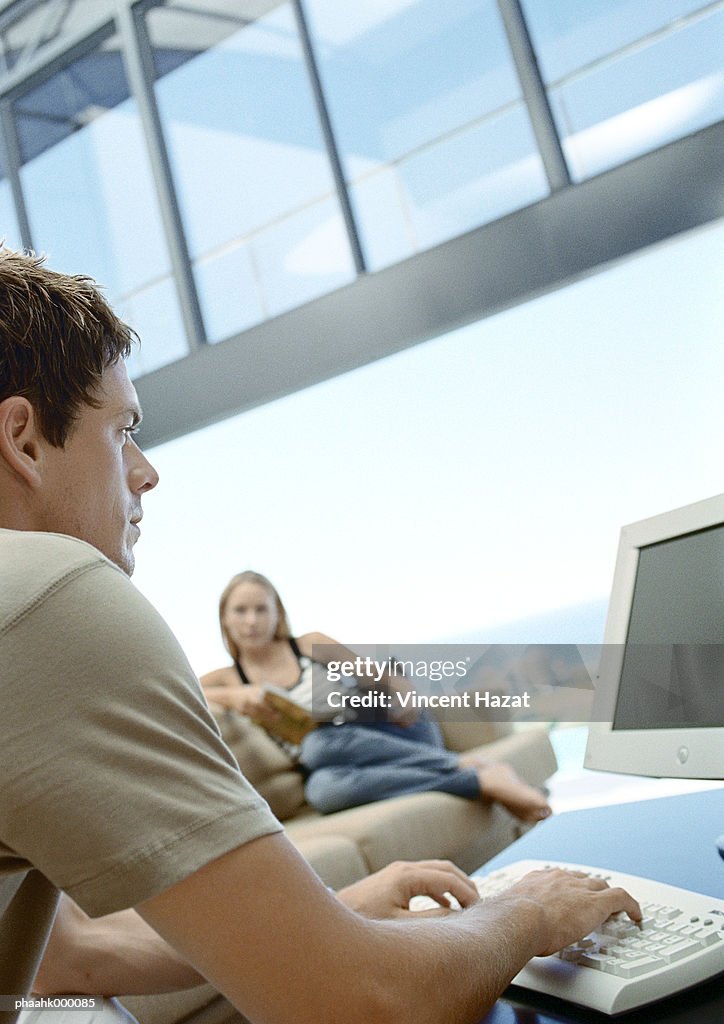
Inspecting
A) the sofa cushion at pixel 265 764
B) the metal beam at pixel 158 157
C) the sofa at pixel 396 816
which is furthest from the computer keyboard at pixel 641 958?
the metal beam at pixel 158 157

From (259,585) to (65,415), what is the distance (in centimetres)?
274

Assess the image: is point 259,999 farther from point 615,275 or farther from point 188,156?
point 188,156

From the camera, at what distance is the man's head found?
0.76 meters

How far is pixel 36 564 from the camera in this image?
1.86ft

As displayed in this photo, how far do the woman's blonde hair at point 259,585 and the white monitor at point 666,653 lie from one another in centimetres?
243

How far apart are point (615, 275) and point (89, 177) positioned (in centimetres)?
295

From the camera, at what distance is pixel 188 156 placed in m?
4.80

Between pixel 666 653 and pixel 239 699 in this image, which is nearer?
pixel 666 653

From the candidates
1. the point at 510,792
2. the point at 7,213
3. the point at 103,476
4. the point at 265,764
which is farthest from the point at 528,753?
the point at 7,213

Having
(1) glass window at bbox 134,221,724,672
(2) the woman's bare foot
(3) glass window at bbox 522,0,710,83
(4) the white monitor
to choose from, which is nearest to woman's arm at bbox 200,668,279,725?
(2) the woman's bare foot

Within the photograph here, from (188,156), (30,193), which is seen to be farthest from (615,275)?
(30,193)

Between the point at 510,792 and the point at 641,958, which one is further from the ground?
the point at 641,958

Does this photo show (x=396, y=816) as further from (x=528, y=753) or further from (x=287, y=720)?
(x=528, y=753)

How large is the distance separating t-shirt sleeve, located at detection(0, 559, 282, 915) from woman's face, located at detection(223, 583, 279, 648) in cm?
292
